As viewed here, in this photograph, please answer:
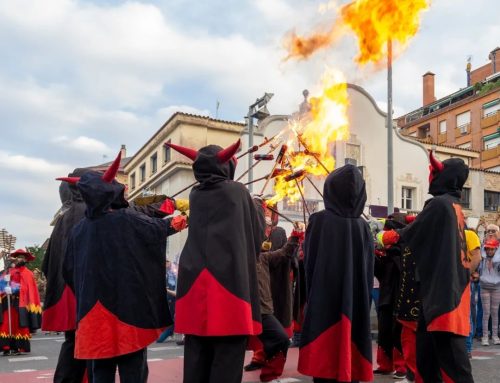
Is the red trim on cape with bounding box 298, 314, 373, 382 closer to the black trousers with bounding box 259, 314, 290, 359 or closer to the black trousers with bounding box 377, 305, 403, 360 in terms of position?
the black trousers with bounding box 259, 314, 290, 359

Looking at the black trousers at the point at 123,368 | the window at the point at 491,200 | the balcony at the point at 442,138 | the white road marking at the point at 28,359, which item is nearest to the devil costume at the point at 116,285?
the black trousers at the point at 123,368

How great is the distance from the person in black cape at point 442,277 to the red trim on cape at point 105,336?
7.51 ft

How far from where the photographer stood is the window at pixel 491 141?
44.3m

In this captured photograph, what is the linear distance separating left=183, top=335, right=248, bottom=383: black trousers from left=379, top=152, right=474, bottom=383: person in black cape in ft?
5.41

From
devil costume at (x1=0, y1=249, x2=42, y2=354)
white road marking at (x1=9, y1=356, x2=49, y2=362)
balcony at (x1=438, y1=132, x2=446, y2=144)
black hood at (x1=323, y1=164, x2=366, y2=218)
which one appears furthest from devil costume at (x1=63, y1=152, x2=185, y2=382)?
balcony at (x1=438, y1=132, x2=446, y2=144)

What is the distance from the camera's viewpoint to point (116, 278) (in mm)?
4363

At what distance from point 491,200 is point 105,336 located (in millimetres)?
36426

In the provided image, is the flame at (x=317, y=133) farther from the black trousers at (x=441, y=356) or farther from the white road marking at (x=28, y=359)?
the white road marking at (x=28, y=359)

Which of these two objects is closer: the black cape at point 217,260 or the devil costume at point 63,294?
the black cape at point 217,260

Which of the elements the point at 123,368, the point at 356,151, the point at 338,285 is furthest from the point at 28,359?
the point at 356,151

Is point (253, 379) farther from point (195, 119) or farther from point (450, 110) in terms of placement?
point (450, 110)

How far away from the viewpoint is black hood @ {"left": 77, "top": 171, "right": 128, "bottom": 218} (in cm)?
445

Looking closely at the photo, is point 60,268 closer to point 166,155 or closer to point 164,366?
point 164,366

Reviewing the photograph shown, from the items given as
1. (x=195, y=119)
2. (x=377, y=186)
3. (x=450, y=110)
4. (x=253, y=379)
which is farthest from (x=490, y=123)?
(x=253, y=379)
